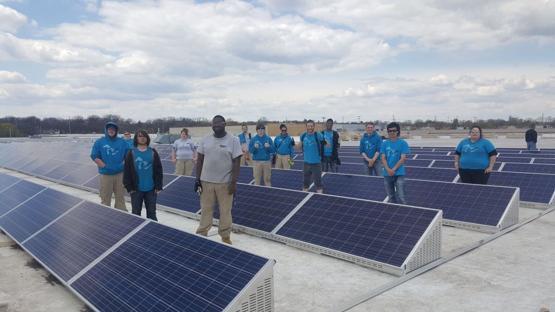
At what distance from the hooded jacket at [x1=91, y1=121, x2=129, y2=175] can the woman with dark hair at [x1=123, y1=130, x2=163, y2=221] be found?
825 mm

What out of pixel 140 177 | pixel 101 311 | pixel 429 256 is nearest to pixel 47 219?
pixel 140 177

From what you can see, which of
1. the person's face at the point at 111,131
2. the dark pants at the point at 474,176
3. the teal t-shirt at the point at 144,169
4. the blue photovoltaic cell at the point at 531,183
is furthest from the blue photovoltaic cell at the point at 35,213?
the blue photovoltaic cell at the point at 531,183

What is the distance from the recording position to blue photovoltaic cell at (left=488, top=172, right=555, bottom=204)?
8.83m

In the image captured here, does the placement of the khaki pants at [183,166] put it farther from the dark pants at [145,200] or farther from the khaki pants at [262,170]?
the dark pants at [145,200]

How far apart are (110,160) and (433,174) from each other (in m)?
7.84

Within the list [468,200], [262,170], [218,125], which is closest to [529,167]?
[468,200]

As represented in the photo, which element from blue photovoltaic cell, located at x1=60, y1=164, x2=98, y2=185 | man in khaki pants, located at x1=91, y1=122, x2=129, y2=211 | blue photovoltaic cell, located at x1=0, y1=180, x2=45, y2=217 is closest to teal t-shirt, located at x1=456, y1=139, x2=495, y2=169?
man in khaki pants, located at x1=91, y1=122, x2=129, y2=211

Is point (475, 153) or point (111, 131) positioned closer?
point (111, 131)

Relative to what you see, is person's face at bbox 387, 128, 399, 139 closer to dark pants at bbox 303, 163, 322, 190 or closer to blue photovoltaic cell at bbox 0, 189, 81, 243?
dark pants at bbox 303, 163, 322, 190

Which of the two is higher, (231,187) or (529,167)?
(231,187)

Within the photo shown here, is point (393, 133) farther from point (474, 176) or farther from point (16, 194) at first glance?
point (16, 194)

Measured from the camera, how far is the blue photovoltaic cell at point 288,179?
34.2 feet

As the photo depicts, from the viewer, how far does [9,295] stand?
187 inches

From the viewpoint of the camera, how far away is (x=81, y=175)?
1412 centimetres
